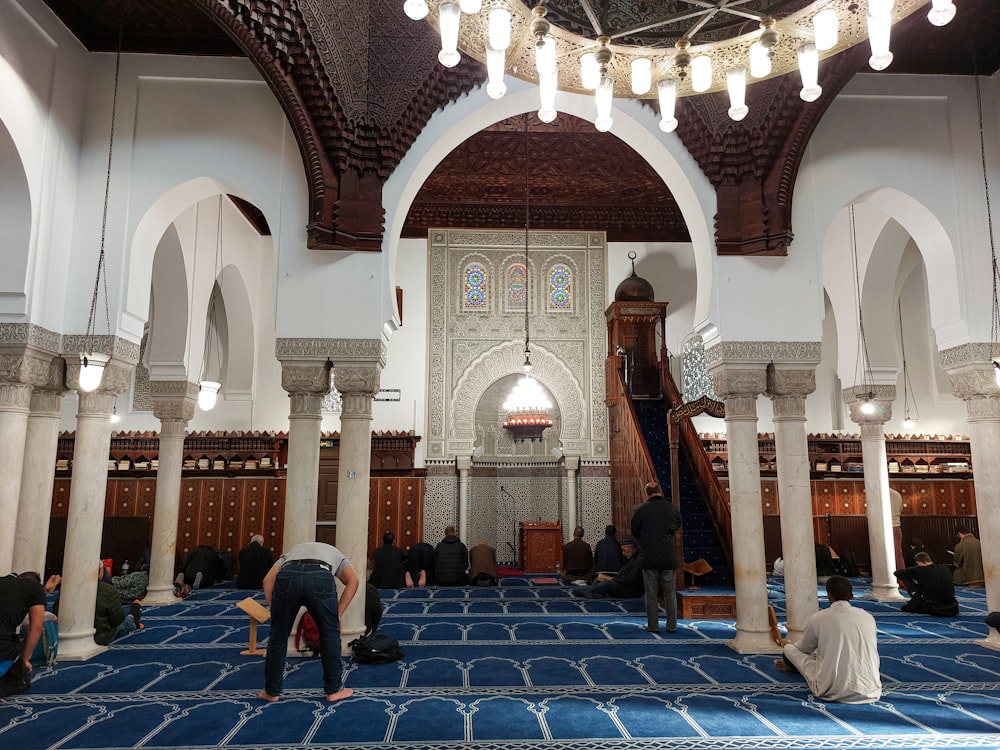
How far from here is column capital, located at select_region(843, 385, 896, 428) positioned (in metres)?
7.96

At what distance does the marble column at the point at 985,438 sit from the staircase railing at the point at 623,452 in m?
3.16

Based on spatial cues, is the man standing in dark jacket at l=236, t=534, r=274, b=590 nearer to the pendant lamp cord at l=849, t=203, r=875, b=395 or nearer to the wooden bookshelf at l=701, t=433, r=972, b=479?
the wooden bookshelf at l=701, t=433, r=972, b=479

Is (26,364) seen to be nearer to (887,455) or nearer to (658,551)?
(658,551)

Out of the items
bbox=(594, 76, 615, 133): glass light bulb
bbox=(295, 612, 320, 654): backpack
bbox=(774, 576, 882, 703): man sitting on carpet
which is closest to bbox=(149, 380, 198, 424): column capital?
bbox=(295, 612, 320, 654): backpack

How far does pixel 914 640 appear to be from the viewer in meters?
5.84

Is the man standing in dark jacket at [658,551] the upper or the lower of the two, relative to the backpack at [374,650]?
upper

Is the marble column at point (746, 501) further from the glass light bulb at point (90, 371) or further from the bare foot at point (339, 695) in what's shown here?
the glass light bulb at point (90, 371)

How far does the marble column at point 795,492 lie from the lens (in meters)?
5.48

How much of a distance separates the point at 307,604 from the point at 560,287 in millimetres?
8290

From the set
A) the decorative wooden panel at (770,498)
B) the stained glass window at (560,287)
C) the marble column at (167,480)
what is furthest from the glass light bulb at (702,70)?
the decorative wooden panel at (770,498)

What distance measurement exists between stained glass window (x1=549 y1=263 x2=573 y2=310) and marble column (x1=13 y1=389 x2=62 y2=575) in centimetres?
735

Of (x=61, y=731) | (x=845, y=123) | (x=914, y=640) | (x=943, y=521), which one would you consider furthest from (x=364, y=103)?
(x=943, y=521)

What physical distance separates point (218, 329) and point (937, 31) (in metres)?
10.1

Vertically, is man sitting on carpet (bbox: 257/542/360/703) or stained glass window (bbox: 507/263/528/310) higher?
stained glass window (bbox: 507/263/528/310)
